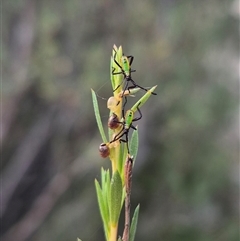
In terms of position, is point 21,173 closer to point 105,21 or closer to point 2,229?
point 2,229

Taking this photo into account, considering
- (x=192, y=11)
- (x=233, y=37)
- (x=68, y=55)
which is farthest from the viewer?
(x=233, y=37)

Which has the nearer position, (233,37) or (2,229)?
(2,229)

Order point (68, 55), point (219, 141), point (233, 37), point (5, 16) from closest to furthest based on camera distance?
point (5, 16)
point (68, 55)
point (233, 37)
point (219, 141)

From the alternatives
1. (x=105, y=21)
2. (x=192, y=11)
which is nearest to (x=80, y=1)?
(x=105, y=21)

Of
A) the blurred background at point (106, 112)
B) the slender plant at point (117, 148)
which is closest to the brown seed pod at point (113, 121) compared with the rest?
the slender plant at point (117, 148)

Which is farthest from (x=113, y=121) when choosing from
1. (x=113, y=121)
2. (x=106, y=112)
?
(x=106, y=112)

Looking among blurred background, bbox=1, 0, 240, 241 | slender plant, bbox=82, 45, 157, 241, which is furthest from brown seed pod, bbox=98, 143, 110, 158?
blurred background, bbox=1, 0, 240, 241

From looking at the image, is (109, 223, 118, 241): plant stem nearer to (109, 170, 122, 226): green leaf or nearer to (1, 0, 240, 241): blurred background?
(109, 170, 122, 226): green leaf
